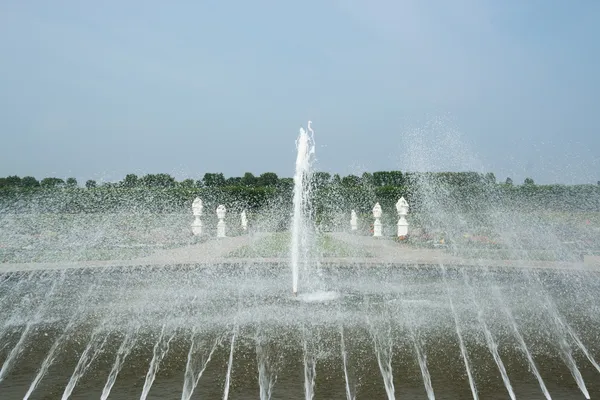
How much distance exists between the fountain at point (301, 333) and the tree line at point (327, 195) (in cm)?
2093

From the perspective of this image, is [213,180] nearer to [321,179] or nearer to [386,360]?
[321,179]

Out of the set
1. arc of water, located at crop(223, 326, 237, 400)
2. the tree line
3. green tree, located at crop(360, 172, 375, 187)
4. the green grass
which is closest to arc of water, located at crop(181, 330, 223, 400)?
arc of water, located at crop(223, 326, 237, 400)

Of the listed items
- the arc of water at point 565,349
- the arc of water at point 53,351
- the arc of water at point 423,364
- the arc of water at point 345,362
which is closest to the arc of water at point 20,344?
the arc of water at point 53,351

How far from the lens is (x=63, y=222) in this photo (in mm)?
32281

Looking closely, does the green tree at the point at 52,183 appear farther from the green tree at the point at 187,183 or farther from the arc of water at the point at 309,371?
the arc of water at the point at 309,371

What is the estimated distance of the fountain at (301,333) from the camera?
18.8 ft

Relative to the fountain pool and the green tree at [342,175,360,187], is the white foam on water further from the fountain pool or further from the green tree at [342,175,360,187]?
the green tree at [342,175,360,187]

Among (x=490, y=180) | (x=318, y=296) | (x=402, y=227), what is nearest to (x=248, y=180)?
(x=490, y=180)

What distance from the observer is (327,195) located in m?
45.0

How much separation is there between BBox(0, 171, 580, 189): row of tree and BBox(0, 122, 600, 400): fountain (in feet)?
88.6

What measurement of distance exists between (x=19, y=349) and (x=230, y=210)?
36146 millimetres

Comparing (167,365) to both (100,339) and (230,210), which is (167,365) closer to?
(100,339)

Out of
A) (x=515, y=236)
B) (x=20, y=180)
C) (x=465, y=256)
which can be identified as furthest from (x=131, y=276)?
(x=20, y=180)

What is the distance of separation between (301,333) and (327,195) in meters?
37.4
